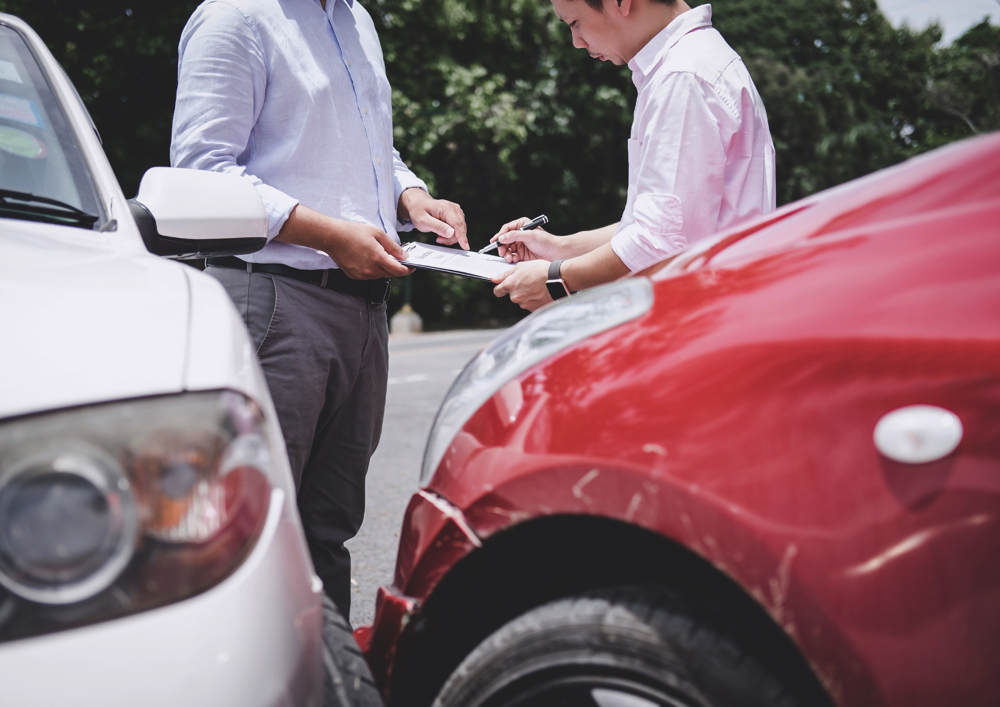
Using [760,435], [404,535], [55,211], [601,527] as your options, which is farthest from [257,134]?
[760,435]

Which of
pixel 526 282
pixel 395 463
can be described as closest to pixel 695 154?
pixel 526 282

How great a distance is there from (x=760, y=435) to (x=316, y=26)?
5.32ft

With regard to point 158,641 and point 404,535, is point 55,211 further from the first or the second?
point 158,641

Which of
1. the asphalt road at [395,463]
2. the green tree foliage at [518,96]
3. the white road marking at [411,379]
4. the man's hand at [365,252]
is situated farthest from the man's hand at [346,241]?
the green tree foliage at [518,96]

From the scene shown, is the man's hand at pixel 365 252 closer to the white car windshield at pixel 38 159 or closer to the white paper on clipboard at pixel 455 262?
the white paper on clipboard at pixel 455 262

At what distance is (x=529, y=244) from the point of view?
2.24m

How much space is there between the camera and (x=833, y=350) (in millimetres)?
1017

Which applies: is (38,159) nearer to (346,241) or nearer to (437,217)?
(346,241)

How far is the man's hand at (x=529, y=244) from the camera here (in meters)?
2.22

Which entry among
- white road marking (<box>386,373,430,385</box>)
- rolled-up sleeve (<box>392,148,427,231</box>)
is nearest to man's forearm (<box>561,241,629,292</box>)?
rolled-up sleeve (<box>392,148,427,231</box>)

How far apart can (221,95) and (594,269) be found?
0.95m

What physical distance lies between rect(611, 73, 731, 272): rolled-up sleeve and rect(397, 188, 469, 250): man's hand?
26.9 inches

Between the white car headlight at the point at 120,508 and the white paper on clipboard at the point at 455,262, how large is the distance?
41.8 inches

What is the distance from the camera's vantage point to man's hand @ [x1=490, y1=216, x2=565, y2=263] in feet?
7.29
